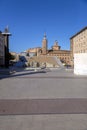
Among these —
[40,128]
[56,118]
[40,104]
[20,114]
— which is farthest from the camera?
[40,104]

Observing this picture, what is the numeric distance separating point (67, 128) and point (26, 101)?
14.1ft

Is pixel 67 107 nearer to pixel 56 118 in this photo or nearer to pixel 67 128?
→ pixel 56 118

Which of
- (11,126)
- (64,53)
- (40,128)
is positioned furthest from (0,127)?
(64,53)

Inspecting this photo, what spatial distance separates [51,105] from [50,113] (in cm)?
135

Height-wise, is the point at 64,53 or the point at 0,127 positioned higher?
the point at 64,53

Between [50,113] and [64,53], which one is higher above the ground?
[64,53]

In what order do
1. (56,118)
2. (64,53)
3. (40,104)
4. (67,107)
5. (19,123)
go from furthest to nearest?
(64,53), (40,104), (67,107), (56,118), (19,123)

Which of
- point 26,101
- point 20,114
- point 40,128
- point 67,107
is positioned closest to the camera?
point 40,128

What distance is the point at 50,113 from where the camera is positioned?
825 cm

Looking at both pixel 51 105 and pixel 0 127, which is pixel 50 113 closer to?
pixel 51 105

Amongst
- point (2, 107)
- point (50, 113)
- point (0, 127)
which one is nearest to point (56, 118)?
point (50, 113)

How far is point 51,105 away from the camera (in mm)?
9602

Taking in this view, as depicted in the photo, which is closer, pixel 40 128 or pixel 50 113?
→ pixel 40 128

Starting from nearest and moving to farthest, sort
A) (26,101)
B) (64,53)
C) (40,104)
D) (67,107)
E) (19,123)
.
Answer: (19,123) → (67,107) → (40,104) → (26,101) → (64,53)
